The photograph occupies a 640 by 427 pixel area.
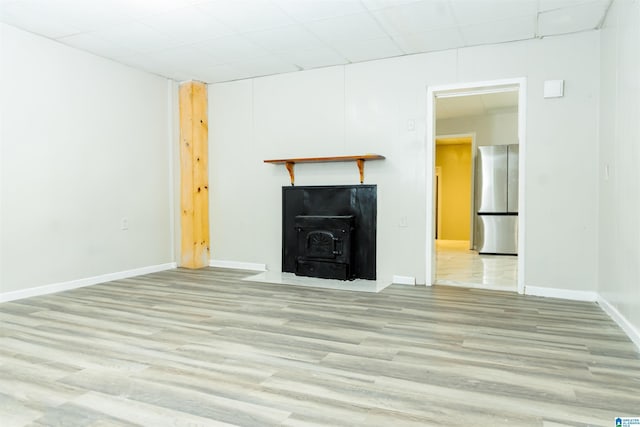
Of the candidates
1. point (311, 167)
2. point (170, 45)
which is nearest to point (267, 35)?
point (170, 45)

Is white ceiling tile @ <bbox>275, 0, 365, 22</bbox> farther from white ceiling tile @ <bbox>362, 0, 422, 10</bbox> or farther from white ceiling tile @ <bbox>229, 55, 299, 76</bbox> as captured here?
white ceiling tile @ <bbox>229, 55, 299, 76</bbox>

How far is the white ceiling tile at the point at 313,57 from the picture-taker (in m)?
4.37

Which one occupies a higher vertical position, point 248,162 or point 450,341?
point 248,162

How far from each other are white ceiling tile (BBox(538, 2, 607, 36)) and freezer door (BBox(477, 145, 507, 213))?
3.58 m

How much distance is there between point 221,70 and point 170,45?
2.83 feet

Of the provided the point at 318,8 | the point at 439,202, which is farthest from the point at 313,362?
the point at 439,202

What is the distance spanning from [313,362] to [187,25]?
307 centimetres

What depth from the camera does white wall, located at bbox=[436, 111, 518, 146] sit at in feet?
25.3

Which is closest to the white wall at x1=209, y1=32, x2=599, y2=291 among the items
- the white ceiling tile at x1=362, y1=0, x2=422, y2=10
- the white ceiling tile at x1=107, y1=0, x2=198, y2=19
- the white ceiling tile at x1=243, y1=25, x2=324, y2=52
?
the white ceiling tile at x1=243, y1=25, x2=324, y2=52

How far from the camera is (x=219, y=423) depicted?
166cm

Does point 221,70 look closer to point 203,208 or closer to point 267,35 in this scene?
point 267,35

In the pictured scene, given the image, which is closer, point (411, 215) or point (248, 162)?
point (411, 215)

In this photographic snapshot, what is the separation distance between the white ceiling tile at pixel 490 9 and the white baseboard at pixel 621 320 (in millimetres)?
2421

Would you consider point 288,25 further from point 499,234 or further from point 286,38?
point 499,234
